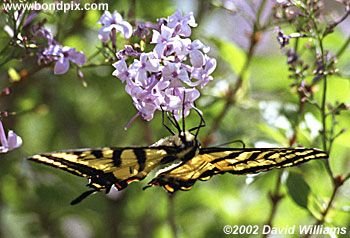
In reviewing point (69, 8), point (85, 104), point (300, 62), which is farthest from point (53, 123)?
point (300, 62)

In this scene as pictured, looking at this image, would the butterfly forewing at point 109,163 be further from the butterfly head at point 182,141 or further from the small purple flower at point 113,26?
the small purple flower at point 113,26

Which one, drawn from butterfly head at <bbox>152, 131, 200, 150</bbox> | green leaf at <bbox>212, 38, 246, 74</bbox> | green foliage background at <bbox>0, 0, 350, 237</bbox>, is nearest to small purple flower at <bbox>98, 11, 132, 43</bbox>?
butterfly head at <bbox>152, 131, 200, 150</bbox>

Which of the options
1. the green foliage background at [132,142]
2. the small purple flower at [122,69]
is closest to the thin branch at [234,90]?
the green foliage background at [132,142]

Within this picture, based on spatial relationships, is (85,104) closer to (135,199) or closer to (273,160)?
(135,199)

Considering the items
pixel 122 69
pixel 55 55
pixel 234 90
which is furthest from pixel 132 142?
pixel 122 69

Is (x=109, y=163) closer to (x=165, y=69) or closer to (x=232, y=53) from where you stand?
(x=165, y=69)

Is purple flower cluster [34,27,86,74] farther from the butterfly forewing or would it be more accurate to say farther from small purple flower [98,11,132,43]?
the butterfly forewing

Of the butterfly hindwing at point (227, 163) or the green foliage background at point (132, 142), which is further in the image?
the green foliage background at point (132, 142)
